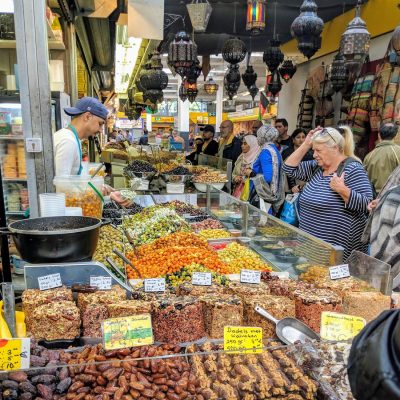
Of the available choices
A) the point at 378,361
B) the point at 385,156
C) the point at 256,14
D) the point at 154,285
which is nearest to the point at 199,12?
the point at 256,14

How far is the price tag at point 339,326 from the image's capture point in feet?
5.99

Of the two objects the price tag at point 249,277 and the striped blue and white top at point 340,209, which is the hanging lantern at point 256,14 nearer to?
the striped blue and white top at point 340,209

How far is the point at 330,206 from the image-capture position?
3381 mm

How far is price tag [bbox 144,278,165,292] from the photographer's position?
7.00ft

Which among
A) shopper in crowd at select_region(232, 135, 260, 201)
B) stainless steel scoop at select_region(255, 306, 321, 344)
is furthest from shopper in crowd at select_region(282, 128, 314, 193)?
stainless steel scoop at select_region(255, 306, 321, 344)

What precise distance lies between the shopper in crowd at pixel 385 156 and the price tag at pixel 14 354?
202 inches

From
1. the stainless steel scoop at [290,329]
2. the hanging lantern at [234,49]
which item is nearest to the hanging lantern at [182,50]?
the hanging lantern at [234,49]

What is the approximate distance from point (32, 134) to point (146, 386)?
227cm

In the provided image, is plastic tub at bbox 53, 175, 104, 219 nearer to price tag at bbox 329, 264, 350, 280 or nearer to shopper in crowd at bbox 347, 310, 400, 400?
price tag at bbox 329, 264, 350, 280

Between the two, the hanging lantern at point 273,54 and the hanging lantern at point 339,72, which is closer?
the hanging lantern at point 339,72

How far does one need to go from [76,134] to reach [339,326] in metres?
2.67

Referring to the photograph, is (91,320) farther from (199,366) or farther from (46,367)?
(199,366)

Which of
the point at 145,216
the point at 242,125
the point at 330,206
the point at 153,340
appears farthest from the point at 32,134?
the point at 242,125

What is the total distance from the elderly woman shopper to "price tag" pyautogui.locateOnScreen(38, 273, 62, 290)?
2320 mm
